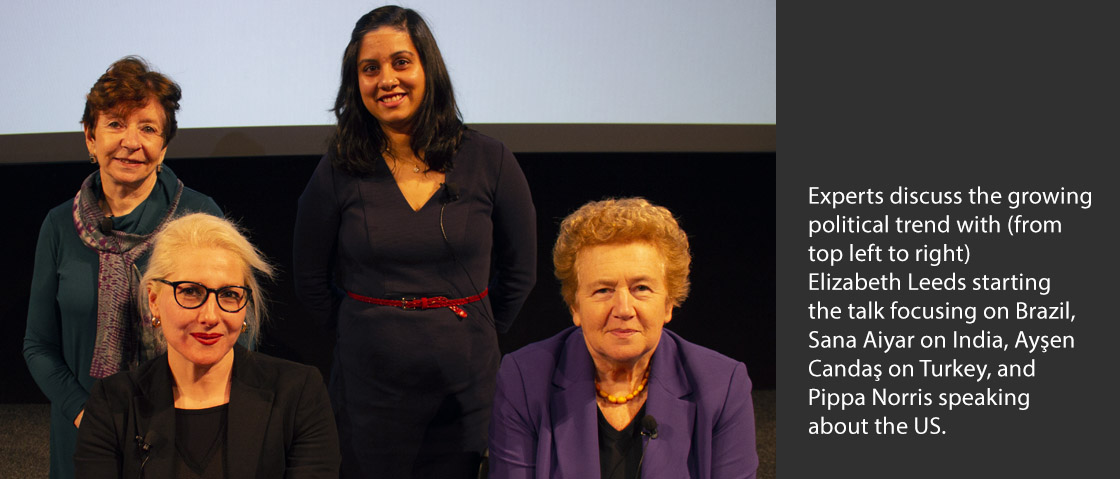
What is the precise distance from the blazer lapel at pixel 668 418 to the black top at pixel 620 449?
5 cm

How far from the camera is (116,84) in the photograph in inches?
72.9

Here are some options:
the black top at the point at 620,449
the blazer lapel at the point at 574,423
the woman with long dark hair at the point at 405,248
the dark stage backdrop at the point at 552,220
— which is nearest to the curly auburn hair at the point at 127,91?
the woman with long dark hair at the point at 405,248

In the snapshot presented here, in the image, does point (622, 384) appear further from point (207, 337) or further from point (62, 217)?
point (62, 217)

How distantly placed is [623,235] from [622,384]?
0.31 meters

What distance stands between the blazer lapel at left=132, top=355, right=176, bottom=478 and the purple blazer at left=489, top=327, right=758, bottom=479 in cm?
58

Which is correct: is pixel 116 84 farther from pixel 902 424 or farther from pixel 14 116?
pixel 902 424

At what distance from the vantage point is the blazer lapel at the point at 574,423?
62.5 inches

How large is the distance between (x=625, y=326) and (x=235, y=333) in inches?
28.0

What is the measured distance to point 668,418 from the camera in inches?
63.5

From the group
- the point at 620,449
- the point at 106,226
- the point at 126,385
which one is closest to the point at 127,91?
the point at 106,226

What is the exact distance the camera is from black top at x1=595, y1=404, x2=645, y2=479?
1.63m

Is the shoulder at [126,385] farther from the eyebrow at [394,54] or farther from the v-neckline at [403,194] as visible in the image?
the eyebrow at [394,54]

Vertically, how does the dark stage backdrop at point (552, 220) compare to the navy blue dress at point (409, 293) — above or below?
above

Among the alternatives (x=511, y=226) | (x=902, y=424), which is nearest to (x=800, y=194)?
(x=902, y=424)
